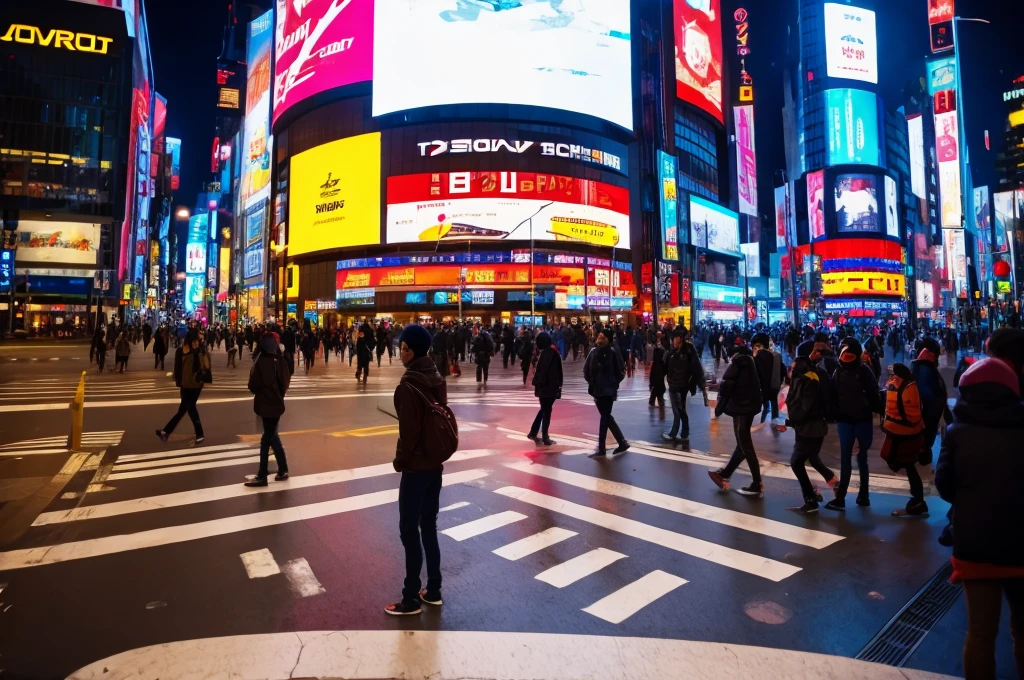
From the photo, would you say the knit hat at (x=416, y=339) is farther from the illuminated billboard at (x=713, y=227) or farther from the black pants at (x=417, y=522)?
the illuminated billboard at (x=713, y=227)

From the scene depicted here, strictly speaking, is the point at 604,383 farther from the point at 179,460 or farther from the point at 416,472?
the point at 179,460

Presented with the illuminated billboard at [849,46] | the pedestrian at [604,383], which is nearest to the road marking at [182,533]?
the pedestrian at [604,383]

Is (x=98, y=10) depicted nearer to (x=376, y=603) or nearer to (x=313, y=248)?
(x=313, y=248)

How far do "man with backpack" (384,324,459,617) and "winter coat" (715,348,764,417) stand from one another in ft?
13.6

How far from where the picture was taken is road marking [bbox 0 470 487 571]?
493 centimetres

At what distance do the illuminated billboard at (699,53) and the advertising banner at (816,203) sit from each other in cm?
2820

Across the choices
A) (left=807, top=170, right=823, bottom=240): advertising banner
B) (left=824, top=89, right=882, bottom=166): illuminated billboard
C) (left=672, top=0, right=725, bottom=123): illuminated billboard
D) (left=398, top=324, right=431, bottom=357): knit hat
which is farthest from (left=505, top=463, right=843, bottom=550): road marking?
(left=824, top=89, right=882, bottom=166): illuminated billboard

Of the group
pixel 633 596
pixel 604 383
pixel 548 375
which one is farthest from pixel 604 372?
pixel 633 596

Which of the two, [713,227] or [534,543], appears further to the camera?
[713,227]

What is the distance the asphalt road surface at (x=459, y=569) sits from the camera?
11.3 ft

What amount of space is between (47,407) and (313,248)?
6050 cm

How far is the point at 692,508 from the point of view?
633cm

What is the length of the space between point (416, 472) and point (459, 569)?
1291mm

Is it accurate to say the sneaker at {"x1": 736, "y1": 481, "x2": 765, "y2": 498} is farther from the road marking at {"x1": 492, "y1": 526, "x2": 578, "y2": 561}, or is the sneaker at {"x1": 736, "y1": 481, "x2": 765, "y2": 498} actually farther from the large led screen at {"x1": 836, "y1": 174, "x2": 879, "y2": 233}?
the large led screen at {"x1": 836, "y1": 174, "x2": 879, "y2": 233}
